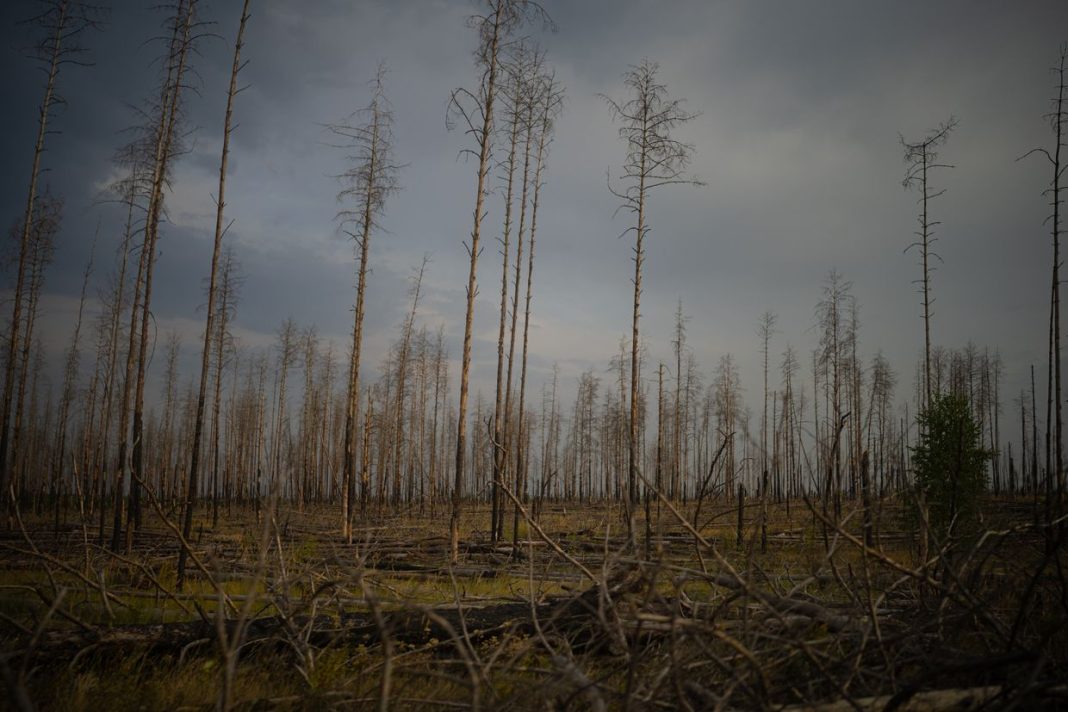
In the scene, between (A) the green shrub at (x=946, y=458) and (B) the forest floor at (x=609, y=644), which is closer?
(B) the forest floor at (x=609, y=644)

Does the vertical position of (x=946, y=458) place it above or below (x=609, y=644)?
above

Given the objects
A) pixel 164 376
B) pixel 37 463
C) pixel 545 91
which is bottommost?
pixel 37 463

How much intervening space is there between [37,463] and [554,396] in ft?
131

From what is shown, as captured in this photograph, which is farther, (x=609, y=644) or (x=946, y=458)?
(x=946, y=458)

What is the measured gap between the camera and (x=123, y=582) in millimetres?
7332

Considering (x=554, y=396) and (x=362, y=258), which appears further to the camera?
(x=554, y=396)

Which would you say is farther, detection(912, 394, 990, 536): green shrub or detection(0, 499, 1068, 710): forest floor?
detection(912, 394, 990, 536): green shrub

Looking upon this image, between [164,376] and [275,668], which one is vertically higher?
[164,376]

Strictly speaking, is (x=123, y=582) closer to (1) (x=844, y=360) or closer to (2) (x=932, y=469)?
(2) (x=932, y=469)

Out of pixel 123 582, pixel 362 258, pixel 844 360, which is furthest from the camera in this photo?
pixel 844 360

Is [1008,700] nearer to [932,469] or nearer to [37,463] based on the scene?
Answer: [932,469]

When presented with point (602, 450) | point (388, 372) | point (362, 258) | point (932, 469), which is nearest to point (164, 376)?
point (388, 372)

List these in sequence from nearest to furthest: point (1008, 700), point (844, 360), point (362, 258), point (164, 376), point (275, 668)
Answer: point (1008, 700) < point (275, 668) < point (362, 258) < point (844, 360) < point (164, 376)

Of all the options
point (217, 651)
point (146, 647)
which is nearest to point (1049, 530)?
point (217, 651)
